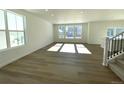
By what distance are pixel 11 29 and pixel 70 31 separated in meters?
8.76

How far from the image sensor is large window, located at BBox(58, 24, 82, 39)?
12438 millimetres

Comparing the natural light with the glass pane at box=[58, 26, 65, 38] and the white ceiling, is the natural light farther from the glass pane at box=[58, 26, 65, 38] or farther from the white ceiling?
the glass pane at box=[58, 26, 65, 38]

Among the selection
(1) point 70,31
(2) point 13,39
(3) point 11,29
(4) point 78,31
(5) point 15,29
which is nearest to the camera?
(3) point 11,29

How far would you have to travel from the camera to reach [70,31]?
12758 mm

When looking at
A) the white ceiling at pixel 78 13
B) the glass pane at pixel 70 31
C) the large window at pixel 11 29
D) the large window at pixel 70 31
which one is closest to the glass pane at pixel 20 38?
the large window at pixel 11 29

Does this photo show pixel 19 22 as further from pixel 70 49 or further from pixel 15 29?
pixel 70 49

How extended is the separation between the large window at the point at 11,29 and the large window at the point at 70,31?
25.2ft

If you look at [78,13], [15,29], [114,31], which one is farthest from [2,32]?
[114,31]

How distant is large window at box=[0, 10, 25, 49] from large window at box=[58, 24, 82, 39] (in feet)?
25.2

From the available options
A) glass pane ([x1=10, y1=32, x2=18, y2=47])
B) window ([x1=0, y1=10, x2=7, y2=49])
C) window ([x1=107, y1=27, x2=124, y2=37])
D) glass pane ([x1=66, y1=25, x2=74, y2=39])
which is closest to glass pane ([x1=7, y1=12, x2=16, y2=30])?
glass pane ([x1=10, y1=32, x2=18, y2=47])

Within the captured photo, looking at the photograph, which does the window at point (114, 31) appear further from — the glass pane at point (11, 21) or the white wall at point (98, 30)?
the glass pane at point (11, 21)
